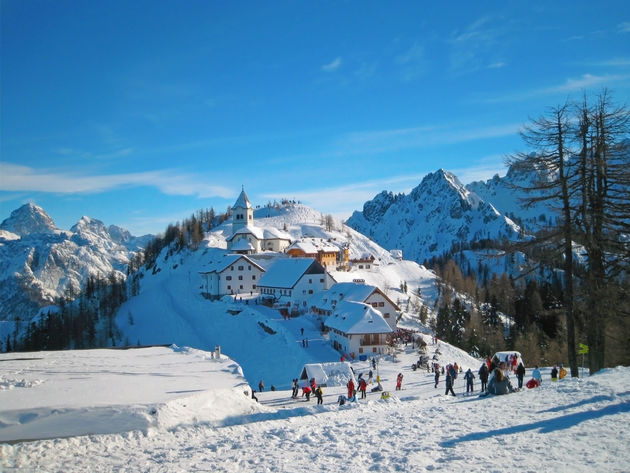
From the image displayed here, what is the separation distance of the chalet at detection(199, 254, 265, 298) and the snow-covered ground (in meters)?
49.5

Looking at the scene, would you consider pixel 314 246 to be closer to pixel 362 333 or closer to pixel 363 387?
pixel 362 333

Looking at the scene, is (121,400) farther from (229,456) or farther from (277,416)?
(229,456)

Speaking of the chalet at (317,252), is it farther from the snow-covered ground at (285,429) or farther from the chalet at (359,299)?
the snow-covered ground at (285,429)

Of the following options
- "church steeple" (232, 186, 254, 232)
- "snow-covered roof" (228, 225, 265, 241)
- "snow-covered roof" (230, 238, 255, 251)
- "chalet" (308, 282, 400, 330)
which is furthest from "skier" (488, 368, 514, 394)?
"church steeple" (232, 186, 254, 232)

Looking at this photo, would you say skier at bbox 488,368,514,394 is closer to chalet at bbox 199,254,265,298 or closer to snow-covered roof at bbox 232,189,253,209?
chalet at bbox 199,254,265,298

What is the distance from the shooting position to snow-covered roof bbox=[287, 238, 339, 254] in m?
88.2

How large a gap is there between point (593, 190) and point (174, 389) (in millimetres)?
18411

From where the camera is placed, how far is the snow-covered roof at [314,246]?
8819 centimetres

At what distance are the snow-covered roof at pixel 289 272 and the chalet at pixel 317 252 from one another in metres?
15.4

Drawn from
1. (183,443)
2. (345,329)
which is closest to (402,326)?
(345,329)

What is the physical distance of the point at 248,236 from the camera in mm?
89688

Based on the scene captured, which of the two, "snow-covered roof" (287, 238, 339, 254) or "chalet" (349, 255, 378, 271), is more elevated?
"snow-covered roof" (287, 238, 339, 254)

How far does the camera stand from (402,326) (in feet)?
192

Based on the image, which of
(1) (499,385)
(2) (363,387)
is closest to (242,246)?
(2) (363,387)
